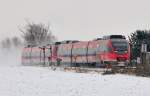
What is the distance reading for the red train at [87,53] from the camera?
53.2 meters

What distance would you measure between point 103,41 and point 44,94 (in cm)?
2934

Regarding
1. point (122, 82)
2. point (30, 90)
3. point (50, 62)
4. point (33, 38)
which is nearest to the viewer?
point (30, 90)

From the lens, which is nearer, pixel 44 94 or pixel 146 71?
pixel 44 94

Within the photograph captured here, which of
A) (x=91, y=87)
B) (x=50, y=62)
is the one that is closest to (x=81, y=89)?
(x=91, y=87)

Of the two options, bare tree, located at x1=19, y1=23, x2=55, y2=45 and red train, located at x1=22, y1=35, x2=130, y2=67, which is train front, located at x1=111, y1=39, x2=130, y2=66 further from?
bare tree, located at x1=19, y1=23, x2=55, y2=45

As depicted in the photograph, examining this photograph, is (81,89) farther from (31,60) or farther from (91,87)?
(31,60)

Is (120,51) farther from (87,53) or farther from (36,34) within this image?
(36,34)

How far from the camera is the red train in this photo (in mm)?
53156

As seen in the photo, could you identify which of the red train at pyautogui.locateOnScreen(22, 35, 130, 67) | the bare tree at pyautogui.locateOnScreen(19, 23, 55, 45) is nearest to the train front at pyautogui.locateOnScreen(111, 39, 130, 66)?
the red train at pyautogui.locateOnScreen(22, 35, 130, 67)

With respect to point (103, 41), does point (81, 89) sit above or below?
below

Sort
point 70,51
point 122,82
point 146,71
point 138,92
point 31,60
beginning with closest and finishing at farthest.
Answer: point 138,92 → point 122,82 → point 146,71 → point 70,51 → point 31,60

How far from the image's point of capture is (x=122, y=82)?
3072cm

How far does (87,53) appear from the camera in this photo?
193ft

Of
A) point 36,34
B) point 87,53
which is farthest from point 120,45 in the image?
point 36,34
